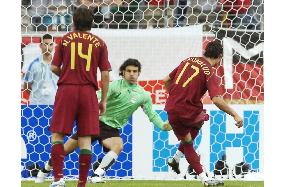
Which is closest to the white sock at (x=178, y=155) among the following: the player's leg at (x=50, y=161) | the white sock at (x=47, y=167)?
the player's leg at (x=50, y=161)

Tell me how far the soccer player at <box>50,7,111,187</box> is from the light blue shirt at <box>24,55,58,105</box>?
2032mm

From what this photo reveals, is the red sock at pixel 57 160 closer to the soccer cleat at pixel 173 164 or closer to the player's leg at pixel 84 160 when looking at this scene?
the player's leg at pixel 84 160

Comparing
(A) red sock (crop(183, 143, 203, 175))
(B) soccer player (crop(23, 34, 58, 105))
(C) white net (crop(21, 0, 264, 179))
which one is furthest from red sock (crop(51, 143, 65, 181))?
(B) soccer player (crop(23, 34, 58, 105))

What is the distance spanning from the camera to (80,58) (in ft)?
21.4

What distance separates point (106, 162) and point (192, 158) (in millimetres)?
911

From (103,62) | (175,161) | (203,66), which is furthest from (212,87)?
(175,161)

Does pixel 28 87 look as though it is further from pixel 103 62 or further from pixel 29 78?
pixel 103 62

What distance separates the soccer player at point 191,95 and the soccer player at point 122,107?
57cm

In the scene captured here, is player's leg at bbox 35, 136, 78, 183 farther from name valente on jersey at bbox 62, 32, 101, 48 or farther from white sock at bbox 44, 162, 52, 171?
name valente on jersey at bbox 62, 32, 101, 48

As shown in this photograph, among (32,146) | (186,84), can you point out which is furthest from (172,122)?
(32,146)

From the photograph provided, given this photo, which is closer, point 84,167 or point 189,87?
point 84,167

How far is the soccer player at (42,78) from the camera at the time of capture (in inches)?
337

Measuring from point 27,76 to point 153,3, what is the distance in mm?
1500

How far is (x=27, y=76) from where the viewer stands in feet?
28.3
